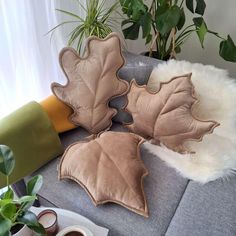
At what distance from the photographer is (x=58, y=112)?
54.6 inches

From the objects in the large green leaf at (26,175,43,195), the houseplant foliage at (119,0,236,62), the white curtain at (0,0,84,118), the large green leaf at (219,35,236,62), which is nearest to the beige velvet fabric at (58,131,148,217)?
the large green leaf at (26,175,43,195)

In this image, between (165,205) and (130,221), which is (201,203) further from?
(130,221)

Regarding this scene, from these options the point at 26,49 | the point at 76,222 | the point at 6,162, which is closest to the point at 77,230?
the point at 76,222

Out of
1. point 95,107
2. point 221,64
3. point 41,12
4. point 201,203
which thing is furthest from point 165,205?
point 221,64

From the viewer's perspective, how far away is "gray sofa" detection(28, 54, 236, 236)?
1.00m

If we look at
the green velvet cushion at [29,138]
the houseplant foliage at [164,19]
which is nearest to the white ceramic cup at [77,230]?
the green velvet cushion at [29,138]

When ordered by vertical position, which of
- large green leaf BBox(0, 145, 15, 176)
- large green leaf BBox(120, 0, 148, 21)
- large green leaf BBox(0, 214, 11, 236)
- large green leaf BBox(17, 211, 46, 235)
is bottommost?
large green leaf BBox(17, 211, 46, 235)

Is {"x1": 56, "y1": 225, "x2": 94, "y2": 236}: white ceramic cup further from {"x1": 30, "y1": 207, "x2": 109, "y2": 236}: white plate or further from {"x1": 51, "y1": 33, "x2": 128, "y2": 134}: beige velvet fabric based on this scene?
{"x1": 51, "y1": 33, "x2": 128, "y2": 134}: beige velvet fabric

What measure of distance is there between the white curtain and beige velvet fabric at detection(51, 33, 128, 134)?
1.01 ft

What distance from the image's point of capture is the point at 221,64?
222cm

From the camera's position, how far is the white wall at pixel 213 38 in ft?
6.42

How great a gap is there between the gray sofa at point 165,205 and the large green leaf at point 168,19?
75 centimetres

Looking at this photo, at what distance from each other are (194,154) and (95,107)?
1.80ft

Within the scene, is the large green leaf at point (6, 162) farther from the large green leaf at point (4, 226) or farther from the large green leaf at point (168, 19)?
the large green leaf at point (168, 19)
